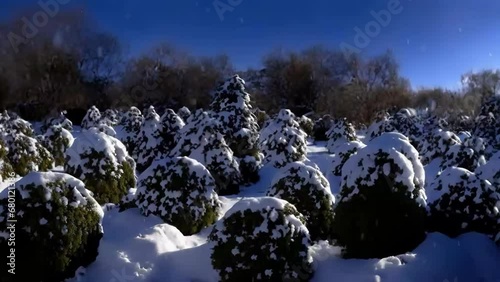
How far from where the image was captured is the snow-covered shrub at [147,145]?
47.3 feet

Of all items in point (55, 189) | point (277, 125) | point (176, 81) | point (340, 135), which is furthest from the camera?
point (176, 81)

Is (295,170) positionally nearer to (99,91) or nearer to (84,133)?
(84,133)

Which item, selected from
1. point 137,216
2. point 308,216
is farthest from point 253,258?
point 137,216

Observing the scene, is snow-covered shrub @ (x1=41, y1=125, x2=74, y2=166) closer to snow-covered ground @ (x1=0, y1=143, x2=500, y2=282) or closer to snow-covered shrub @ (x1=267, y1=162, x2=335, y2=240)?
snow-covered ground @ (x1=0, y1=143, x2=500, y2=282)

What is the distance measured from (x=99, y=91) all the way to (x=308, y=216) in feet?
122

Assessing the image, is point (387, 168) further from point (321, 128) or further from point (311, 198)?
point (321, 128)

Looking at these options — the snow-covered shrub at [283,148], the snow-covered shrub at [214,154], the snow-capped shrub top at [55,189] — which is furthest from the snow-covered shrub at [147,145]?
the snow-capped shrub top at [55,189]

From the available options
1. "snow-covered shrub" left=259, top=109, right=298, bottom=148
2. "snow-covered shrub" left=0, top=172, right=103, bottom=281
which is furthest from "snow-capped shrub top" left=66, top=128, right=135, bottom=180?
"snow-covered shrub" left=259, top=109, right=298, bottom=148

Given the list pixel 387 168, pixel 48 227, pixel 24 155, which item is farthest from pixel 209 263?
pixel 24 155

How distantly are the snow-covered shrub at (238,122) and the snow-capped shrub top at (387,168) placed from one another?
23.2 ft

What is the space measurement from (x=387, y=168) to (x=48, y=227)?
4333mm

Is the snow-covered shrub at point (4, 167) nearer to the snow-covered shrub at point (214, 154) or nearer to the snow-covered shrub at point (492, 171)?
the snow-covered shrub at point (214, 154)

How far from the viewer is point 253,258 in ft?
17.4

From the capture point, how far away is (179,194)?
7305mm
